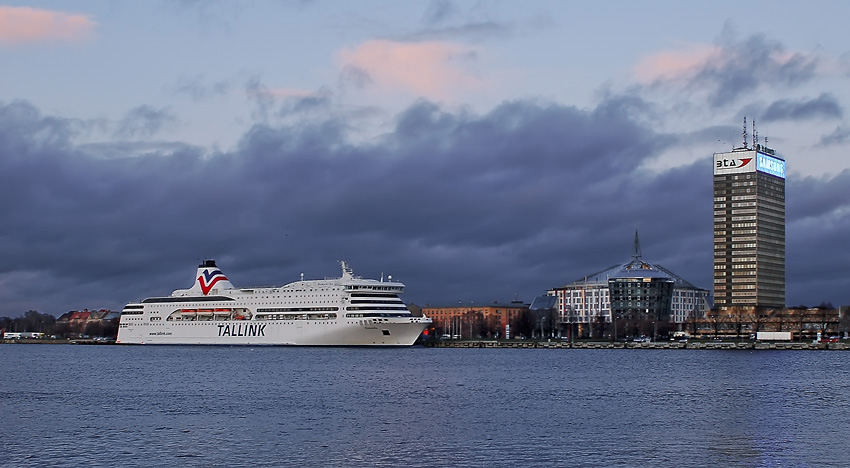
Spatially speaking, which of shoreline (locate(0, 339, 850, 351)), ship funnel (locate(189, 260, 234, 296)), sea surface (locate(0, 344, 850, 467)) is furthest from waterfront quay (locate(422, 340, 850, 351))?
sea surface (locate(0, 344, 850, 467))

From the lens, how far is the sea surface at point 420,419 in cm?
3462

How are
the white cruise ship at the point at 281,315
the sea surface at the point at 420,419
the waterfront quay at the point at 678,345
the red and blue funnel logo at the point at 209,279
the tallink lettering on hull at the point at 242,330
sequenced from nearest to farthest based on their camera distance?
the sea surface at the point at 420,419, the white cruise ship at the point at 281,315, the tallink lettering on hull at the point at 242,330, the red and blue funnel logo at the point at 209,279, the waterfront quay at the point at 678,345

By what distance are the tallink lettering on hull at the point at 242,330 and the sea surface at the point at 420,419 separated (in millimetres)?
49286

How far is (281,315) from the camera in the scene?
127062 mm

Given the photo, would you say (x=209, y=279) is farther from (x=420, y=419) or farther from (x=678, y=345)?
(x=420, y=419)

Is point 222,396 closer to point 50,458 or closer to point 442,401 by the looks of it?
point 442,401

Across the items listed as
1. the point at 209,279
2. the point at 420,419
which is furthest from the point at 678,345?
the point at 420,419

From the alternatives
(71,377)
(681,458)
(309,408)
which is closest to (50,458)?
(309,408)

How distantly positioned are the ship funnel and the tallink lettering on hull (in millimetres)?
8072

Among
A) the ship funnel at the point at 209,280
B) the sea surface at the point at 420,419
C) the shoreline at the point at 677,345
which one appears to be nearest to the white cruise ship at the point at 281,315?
the ship funnel at the point at 209,280

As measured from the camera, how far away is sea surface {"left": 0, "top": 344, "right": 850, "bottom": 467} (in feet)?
114

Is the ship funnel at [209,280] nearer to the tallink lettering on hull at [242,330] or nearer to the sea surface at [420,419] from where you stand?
the tallink lettering on hull at [242,330]

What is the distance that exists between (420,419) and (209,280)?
3968 inches

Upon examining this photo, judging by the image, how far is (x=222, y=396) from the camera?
56406 mm
